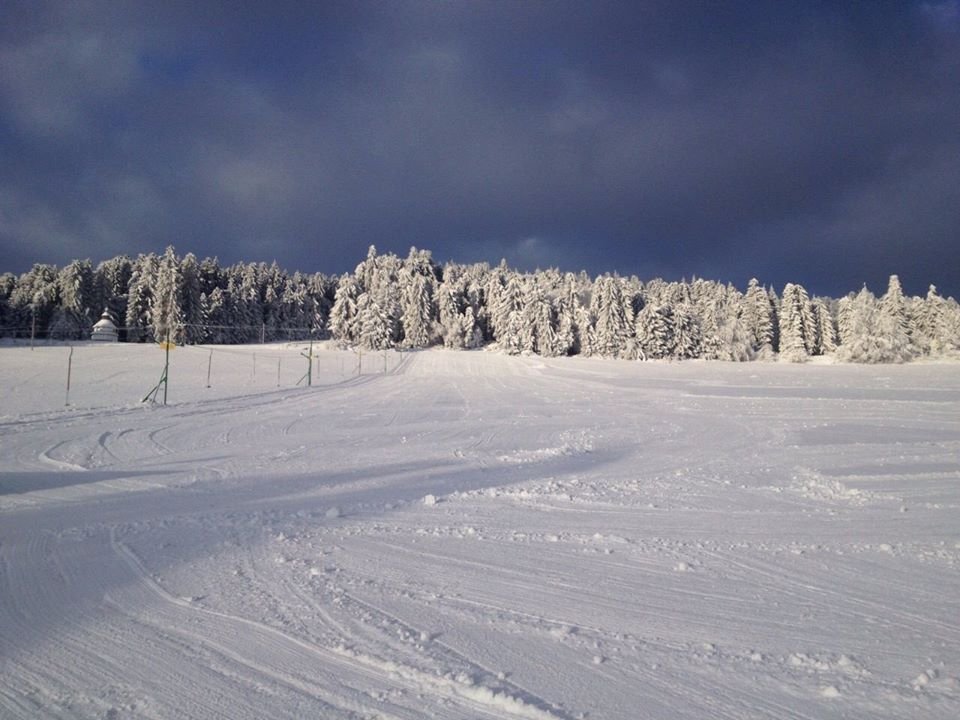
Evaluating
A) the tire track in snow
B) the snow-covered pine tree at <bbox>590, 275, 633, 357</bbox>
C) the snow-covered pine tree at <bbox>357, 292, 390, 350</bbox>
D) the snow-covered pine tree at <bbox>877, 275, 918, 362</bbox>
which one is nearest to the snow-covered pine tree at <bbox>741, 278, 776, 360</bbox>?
the snow-covered pine tree at <bbox>877, 275, 918, 362</bbox>

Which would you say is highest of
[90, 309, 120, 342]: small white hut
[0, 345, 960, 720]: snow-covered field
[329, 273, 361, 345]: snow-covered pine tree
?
[329, 273, 361, 345]: snow-covered pine tree

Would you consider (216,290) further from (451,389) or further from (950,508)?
(950,508)

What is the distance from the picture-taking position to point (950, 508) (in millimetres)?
7531

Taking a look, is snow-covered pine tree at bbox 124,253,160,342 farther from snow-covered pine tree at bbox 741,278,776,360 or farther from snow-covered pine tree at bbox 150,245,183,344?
snow-covered pine tree at bbox 741,278,776,360

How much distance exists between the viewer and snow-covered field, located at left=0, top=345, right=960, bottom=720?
3219 mm

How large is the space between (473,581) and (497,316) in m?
85.9

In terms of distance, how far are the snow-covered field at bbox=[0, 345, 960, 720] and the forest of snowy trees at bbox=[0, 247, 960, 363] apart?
64.4 m

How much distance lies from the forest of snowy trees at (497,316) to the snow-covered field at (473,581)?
6435cm

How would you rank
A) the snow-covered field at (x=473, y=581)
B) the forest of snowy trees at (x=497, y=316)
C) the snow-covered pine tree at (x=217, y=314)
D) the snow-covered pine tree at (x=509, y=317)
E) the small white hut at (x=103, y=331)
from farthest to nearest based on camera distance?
the snow-covered pine tree at (x=217, y=314) < the snow-covered pine tree at (x=509, y=317) < the forest of snowy trees at (x=497, y=316) < the small white hut at (x=103, y=331) < the snow-covered field at (x=473, y=581)

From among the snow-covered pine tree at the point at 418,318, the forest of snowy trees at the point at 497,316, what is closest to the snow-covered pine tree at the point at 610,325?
the forest of snowy trees at the point at 497,316

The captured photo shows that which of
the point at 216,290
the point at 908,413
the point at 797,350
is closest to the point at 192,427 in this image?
the point at 908,413

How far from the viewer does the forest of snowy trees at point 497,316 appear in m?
72.9

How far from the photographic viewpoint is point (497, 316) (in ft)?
296

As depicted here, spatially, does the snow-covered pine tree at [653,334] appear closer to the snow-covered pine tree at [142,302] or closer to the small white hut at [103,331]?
the small white hut at [103,331]
